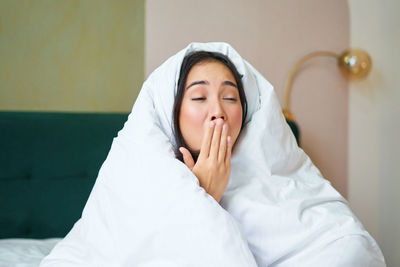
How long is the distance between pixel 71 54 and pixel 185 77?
83cm

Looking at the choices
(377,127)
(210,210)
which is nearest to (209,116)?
(210,210)

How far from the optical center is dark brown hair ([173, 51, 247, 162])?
1015 millimetres

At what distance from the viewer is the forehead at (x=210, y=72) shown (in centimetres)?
100

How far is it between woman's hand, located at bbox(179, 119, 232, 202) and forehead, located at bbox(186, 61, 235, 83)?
18cm

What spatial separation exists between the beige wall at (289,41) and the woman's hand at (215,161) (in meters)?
0.88

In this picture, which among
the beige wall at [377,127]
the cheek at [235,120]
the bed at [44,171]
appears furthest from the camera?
the beige wall at [377,127]

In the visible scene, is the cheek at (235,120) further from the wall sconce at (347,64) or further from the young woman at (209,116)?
the wall sconce at (347,64)

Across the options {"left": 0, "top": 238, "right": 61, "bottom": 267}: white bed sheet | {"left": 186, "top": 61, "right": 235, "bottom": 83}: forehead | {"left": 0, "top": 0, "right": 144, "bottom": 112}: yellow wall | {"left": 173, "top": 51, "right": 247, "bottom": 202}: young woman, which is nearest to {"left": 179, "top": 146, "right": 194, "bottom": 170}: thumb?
{"left": 173, "top": 51, "right": 247, "bottom": 202}: young woman

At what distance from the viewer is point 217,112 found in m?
0.93

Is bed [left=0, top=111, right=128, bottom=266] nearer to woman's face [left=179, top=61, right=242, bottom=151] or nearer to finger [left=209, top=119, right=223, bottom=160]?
woman's face [left=179, top=61, right=242, bottom=151]

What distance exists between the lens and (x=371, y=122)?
6.30 feet

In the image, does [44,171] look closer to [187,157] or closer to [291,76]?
[187,157]

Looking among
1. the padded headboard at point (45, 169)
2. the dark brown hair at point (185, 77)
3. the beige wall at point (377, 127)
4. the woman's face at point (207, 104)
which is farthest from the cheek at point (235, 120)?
the beige wall at point (377, 127)

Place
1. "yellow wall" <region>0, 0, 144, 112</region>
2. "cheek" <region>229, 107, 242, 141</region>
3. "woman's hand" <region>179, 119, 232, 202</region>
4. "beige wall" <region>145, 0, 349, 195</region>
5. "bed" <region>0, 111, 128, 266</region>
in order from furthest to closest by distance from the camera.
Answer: "beige wall" <region>145, 0, 349, 195</region>
"yellow wall" <region>0, 0, 144, 112</region>
"bed" <region>0, 111, 128, 266</region>
"cheek" <region>229, 107, 242, 141</region>
"woman's hand" <region>179, 119, 232, 202</region>
